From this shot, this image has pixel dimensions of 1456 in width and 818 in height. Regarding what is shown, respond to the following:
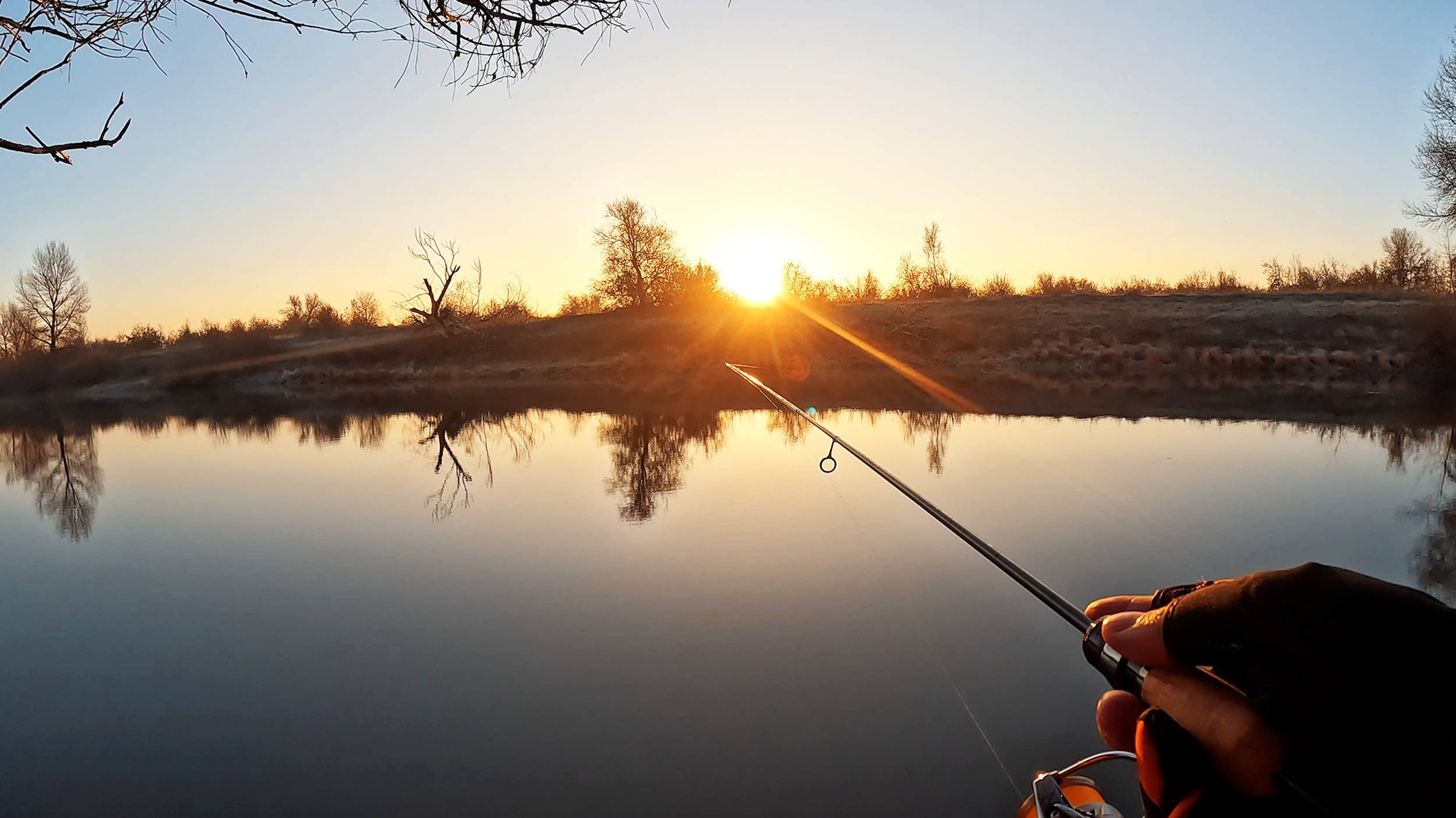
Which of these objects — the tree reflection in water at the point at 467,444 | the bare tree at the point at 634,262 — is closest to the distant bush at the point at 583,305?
the bare tree at the point at 634,262

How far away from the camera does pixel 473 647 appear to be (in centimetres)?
480

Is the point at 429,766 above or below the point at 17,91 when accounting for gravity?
below

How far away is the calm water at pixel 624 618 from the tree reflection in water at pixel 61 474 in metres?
0.17

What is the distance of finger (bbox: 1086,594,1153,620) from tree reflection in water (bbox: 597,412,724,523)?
6205mm

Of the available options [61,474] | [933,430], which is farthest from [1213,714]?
[61,474]

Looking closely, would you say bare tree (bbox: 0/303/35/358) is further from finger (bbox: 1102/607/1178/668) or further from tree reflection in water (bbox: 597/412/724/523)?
finger (bbox: 1102/607/1178/668)

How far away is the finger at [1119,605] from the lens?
1.72 m

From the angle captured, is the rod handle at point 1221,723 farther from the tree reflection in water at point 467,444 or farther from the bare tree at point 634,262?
the bare tree at point 634,262

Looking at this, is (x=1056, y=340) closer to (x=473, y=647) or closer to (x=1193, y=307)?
(x=1193, y=307)

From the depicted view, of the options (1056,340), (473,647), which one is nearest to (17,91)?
(473,647)

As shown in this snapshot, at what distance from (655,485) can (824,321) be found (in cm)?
2434

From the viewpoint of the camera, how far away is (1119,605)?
175cm

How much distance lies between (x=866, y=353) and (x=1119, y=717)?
28.6 metres

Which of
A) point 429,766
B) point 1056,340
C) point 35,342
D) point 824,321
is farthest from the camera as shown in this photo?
point 35,342
